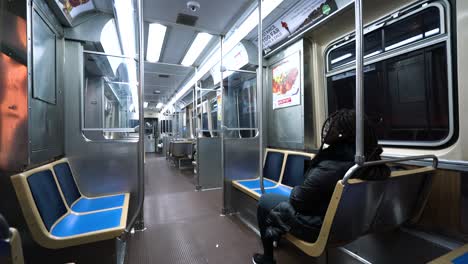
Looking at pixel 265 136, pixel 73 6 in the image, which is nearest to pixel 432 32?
pixel 265 136

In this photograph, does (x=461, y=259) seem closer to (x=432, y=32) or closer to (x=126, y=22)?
(x=432, y=32)

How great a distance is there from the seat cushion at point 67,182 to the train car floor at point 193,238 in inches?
29.0

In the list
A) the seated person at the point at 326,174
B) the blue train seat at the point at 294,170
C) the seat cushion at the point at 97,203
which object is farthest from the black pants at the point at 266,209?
the seat cushion at the point at 97,203

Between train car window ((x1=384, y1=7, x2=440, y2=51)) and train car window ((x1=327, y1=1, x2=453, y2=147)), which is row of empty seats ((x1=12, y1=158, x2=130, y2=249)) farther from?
train car window ((x1=384, y1=7, x2=440, y2=51))

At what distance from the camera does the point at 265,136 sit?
336 cm

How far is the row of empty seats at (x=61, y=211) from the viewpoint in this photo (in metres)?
1.32

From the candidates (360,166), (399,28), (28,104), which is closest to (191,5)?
(28,104)

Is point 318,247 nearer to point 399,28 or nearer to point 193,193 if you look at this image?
point 399,28

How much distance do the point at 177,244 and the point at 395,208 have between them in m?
1.94

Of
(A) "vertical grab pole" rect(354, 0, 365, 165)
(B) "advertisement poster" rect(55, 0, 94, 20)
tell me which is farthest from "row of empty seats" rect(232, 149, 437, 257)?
(B) "advertisement poster" rect(55, 0, 94, 20)

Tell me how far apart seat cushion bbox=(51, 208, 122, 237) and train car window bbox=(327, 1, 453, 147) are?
2427 millimetres

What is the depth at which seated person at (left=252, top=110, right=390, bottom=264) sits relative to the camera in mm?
1227

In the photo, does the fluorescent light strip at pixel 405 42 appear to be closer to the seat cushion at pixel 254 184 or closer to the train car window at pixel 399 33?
the train car window at pixel 399 33

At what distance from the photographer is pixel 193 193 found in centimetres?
394
